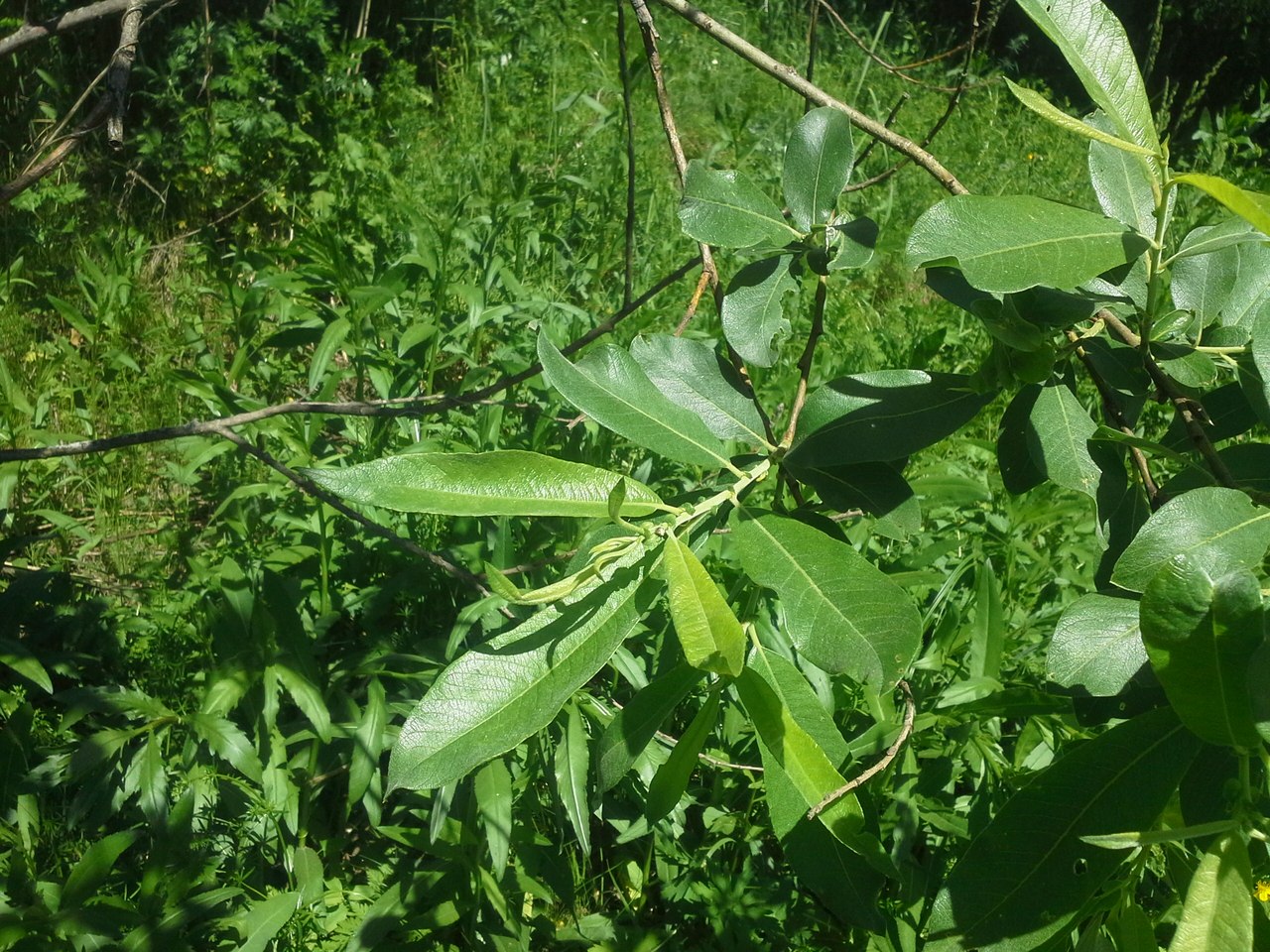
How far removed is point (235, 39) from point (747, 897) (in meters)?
3.66

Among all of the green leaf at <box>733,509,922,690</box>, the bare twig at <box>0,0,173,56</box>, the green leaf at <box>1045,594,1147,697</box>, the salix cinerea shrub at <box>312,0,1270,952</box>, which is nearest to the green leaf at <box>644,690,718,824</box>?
the salix cinerea shrub at <box>312,0,1270,952</box>

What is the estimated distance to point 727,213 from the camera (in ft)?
2.94

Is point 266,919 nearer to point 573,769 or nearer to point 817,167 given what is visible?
point 573,769

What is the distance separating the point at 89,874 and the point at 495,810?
58 centimetres

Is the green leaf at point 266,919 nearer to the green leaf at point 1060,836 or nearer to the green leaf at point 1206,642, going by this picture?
the green leaf at point 1060,836

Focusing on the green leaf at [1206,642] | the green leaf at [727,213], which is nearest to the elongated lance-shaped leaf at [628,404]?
the green leaf at [727,213]

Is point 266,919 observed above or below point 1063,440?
below

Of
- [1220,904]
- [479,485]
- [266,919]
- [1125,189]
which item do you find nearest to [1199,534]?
[1220,904]

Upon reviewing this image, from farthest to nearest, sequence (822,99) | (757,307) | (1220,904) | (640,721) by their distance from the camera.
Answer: (822,99) < (757,307) < (640,721) < (1220,904)

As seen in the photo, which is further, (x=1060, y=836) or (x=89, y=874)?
(x=89, y=874)

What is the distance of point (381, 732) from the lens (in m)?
1.78

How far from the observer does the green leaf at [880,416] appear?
792mm

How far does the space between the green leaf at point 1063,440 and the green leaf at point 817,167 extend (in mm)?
246

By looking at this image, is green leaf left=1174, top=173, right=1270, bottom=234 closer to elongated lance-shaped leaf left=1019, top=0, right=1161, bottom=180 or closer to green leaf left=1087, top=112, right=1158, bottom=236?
elongated lance-shaped leaf left=1019, top=0, right=1161, bottom=180
